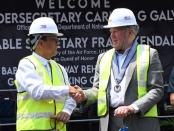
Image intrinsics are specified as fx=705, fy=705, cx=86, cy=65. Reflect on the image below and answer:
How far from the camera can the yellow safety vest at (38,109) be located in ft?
20.8

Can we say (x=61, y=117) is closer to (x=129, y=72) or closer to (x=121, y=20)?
(x=129, y=72)

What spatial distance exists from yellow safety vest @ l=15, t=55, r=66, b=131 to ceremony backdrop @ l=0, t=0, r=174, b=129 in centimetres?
235

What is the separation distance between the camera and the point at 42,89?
6.28 meters

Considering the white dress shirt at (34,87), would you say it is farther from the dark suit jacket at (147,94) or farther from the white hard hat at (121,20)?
the white hard hat at (121,20)

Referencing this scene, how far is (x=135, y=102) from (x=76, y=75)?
296 cm

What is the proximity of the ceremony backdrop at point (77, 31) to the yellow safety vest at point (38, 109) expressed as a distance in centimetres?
235

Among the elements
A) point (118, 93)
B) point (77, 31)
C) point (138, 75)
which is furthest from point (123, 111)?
point (77, 31)

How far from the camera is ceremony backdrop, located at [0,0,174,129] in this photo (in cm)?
879

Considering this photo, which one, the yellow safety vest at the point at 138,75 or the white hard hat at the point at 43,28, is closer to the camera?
the yellow safety vest at the point at 138,75

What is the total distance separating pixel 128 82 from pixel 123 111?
13.7 inches

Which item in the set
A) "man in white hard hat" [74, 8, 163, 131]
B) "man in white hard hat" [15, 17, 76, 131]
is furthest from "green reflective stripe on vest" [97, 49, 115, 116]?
"man in white hard hat" [15, 17, 76, 131]

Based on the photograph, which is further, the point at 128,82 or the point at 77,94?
the point at 77,94

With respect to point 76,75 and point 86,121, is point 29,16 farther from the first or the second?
point 86,121

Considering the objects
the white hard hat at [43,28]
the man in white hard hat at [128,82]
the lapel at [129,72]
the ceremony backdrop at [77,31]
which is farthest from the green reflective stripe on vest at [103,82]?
the ceremony backdrop at [77,31]
